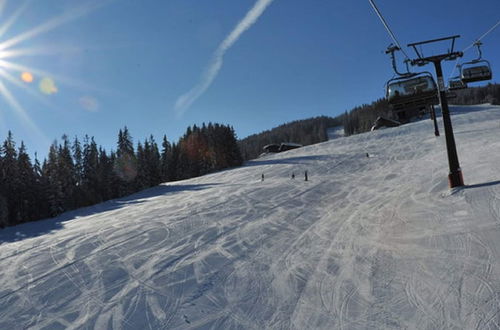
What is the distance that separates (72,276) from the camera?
803 centimetres

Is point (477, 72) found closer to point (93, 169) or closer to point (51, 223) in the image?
point (51, 223)

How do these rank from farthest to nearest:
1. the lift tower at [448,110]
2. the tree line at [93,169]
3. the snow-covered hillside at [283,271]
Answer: the tree line at [93,169] < the lift tower at [448,110] < the snow-covered hillside at [283,271]

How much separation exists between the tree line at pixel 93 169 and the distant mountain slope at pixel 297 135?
38975 mm

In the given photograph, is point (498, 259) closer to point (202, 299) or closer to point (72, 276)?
point (202, 299)

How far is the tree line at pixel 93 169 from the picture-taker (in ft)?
146

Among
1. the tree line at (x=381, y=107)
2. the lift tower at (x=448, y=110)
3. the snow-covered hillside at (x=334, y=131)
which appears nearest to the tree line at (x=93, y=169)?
the lift tower at (x=448, y=110)

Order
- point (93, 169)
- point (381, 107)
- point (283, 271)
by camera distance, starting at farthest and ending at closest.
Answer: point (381, 107) < point (93, 169) < point (283, 271)

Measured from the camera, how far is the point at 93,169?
208ft

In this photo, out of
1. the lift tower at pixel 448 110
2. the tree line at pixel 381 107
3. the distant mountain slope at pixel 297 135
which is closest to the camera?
the lift tower at pixel 448 110

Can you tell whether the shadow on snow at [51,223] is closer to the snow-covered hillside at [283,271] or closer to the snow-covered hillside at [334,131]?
the snow-covered hillside at [283,271]

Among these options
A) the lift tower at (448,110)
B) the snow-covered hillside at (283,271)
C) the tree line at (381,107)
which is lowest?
the snow-covered hillside at (283,271)

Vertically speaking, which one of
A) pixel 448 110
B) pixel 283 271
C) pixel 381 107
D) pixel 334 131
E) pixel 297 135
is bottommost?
pixel 283 271

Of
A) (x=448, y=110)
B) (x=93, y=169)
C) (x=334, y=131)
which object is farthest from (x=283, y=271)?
(x=334, y=131)

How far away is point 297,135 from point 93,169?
323 feet
